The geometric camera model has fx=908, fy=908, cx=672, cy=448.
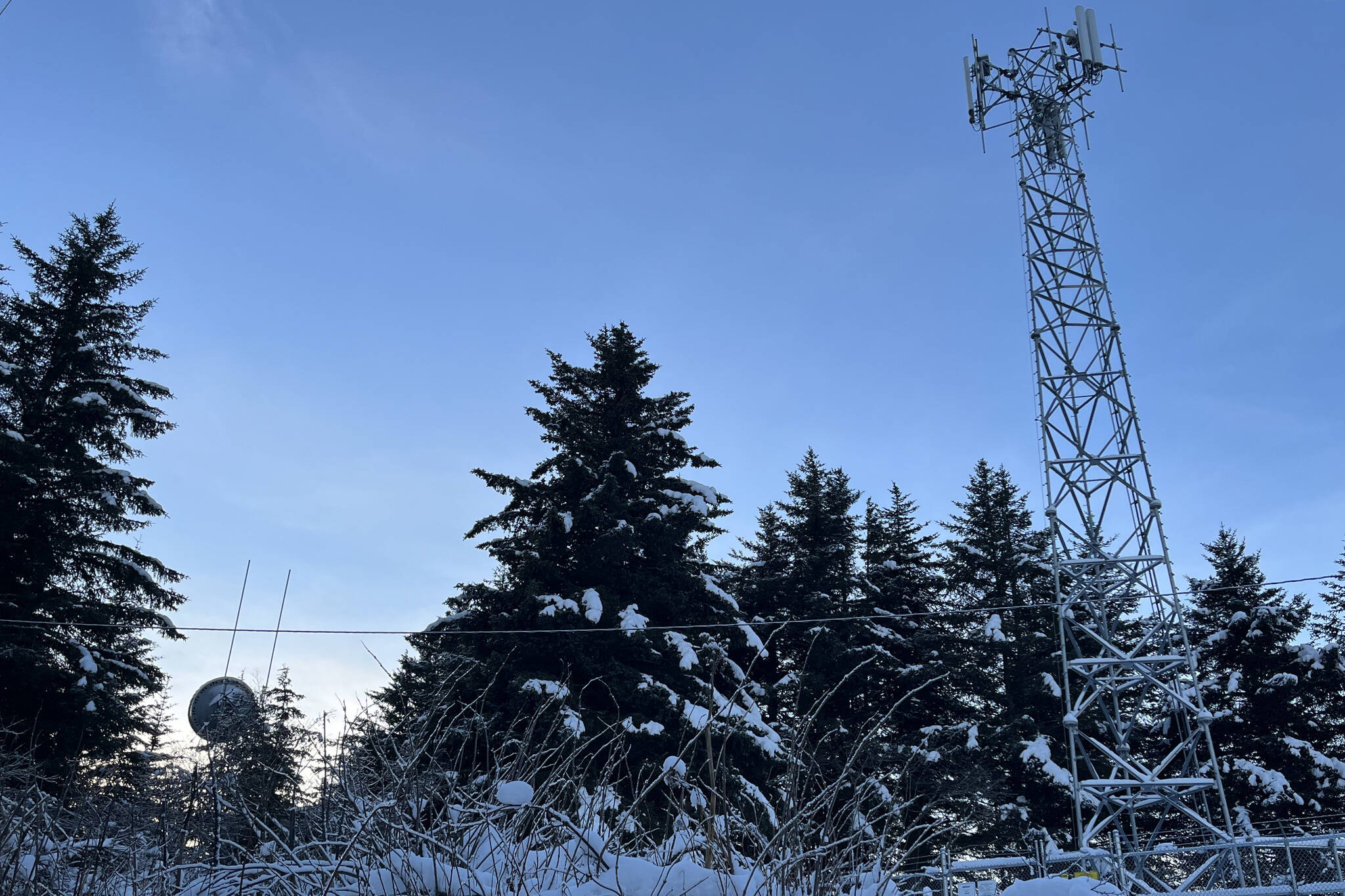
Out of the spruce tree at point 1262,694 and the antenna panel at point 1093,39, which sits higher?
the antenna panel at point 1093,39

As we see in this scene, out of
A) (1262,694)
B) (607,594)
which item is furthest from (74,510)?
(1262,694)

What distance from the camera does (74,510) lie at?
634 inches

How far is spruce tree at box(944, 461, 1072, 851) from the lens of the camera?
72.7 feet

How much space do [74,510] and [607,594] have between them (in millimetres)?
9652

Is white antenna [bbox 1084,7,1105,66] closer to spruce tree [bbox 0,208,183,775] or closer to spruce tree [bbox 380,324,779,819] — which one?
spruce tree [bbox 380,324,779,819]

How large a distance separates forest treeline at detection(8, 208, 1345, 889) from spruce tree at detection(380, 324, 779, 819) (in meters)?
0.07

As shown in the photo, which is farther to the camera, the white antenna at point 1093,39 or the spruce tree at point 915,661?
the spruce tree at point 915,661

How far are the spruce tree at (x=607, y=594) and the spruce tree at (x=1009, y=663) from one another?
21.9ft

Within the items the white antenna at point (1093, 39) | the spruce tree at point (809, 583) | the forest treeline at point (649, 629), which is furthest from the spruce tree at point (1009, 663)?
the white antenna at point (1093, 39)

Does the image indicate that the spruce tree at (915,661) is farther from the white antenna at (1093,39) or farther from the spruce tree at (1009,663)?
the white antenna at (1093,39)

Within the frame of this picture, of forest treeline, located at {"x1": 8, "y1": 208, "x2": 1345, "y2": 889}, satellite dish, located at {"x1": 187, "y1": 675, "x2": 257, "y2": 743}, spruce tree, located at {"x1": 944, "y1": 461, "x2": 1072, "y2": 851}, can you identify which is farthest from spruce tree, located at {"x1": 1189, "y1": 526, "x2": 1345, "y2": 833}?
satellite dish, located at {"x1": 187, "y1": 675, "x2": 257, "y2": 743}

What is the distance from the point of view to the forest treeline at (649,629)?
14.8 metres

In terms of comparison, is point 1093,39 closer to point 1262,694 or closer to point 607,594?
point 607,594

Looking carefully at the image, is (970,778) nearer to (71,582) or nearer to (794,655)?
(794,655)
